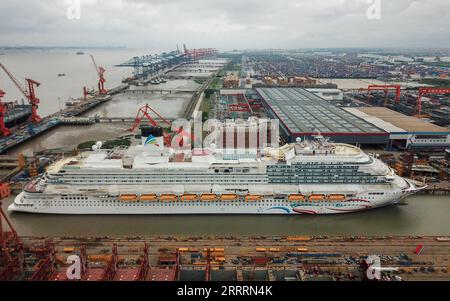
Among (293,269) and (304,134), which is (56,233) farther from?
(304,134)

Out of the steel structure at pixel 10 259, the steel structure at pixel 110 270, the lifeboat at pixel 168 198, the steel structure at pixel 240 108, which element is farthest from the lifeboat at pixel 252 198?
the steel structure at pixel 240 108

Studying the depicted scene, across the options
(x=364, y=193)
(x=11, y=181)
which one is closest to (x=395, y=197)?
(x=364, y=193)

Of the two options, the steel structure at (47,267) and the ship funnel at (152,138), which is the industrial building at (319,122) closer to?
the ship funnel at (152,138)

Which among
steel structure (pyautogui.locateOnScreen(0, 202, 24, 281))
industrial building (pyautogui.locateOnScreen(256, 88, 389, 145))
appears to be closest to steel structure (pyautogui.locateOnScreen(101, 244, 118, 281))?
steel structure (pyautogui.locateOnScreen(0, 202, 24, 281))

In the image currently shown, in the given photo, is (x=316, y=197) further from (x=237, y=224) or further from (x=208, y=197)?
(x=208, y=197)

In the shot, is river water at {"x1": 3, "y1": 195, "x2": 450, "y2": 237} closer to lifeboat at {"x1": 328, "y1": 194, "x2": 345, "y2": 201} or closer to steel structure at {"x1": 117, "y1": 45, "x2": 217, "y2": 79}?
lifeboat at {"x1": 328, "y1": 194, "x2": 345, "y2": 201}

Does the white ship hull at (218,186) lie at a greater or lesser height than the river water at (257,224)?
greater
